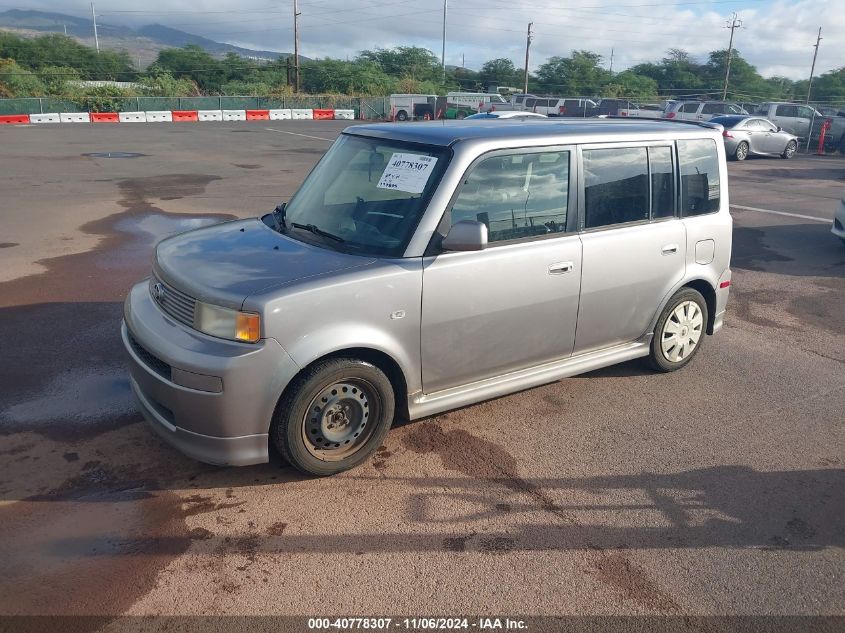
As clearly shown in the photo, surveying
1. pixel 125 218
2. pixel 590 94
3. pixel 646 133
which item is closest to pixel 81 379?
pixel 646 133

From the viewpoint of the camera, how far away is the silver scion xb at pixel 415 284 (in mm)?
3770

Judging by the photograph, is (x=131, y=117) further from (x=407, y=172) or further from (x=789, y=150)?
(x=407, y=172)

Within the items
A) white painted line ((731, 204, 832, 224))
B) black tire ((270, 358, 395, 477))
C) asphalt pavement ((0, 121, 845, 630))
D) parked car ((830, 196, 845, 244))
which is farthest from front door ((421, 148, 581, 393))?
white painted line ((731, 204, 832, 224))

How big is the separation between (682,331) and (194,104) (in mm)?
44413

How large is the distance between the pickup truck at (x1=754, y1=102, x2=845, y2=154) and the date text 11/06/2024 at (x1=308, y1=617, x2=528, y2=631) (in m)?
30.3

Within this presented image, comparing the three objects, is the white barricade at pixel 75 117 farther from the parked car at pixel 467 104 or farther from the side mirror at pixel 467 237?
the side mirror at pixel 467 237

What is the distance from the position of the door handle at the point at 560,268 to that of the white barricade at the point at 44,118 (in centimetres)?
3924

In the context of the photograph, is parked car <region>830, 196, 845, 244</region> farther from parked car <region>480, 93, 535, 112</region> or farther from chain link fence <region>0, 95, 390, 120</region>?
chain link fence <region>0, 95, 390, 120</region>

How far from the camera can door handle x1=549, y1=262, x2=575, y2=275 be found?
4672 mm

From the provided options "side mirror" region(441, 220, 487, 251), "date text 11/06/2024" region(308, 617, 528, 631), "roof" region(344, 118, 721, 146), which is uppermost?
"roof" region(344, 118, 721, 146)

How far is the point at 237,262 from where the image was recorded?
414 cm

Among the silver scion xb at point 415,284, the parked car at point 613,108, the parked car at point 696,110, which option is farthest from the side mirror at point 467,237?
the parked car at point 613,108

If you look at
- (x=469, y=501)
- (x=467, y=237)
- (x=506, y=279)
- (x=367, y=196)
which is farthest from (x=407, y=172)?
(x=469, y=501)

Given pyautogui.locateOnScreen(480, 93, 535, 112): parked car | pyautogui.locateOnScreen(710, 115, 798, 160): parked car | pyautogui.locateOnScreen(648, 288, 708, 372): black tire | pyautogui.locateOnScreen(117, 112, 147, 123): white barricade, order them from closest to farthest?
pyautogui.locateOnScreen(648, 288, 708, 372): black tire
pyautogui.locateOnScreen(710, 115, 798, 160): parked car
pyautogui.locateOnScreen(117, 112, 147, 123): white barricade
pyautogui.locateOnScreen(480, 93, 535, 112): parked car
